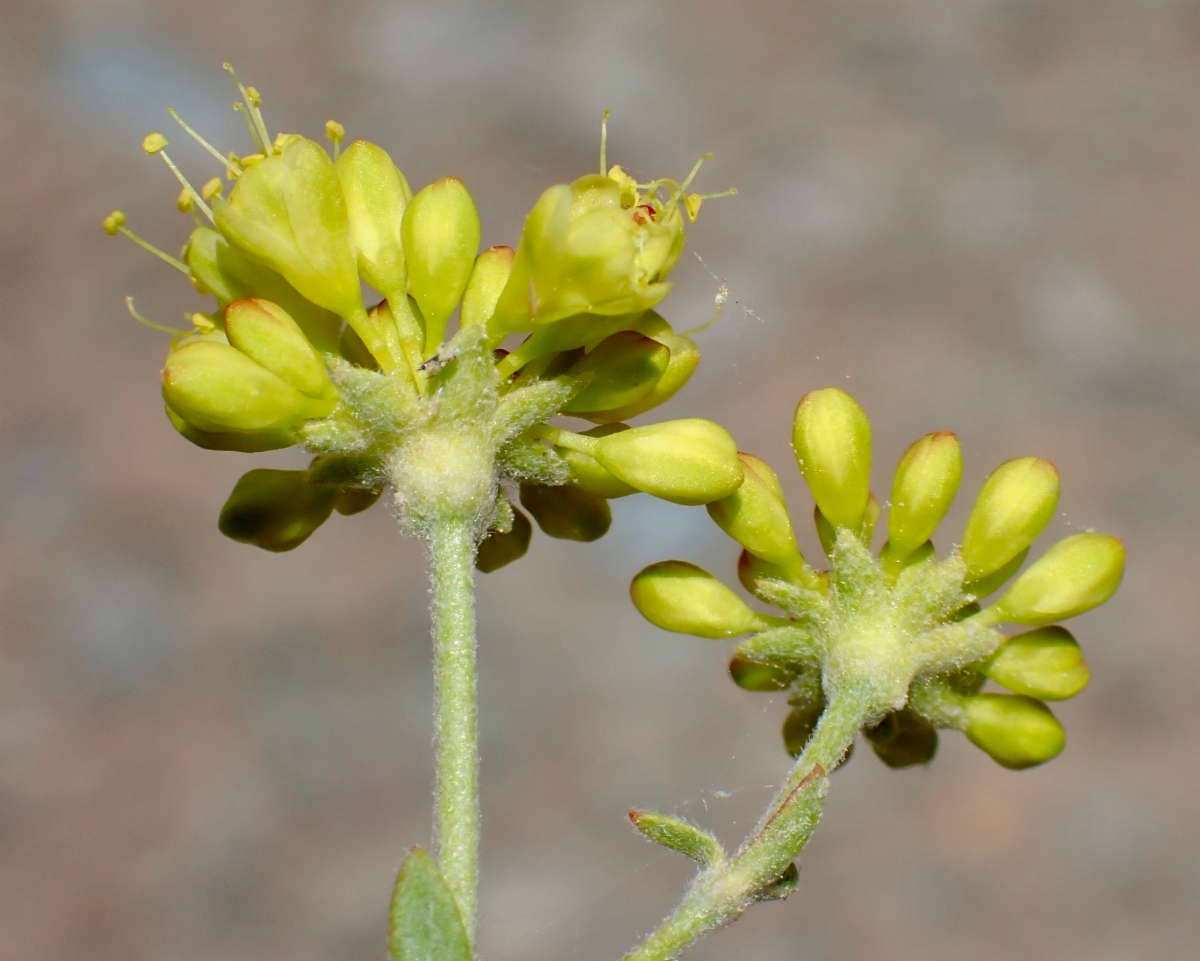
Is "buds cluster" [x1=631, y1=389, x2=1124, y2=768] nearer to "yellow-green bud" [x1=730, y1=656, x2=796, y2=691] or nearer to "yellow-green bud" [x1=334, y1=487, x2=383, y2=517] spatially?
"yellow-green bud" [x1=730, y1=656, x2=796, y2=691]

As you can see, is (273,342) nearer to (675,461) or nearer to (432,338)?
(432,338)

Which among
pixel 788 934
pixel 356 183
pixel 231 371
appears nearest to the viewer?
pixel 231 371

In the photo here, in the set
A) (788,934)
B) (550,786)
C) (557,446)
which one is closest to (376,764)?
(550,786)

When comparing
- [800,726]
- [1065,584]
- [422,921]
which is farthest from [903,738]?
[422,921]

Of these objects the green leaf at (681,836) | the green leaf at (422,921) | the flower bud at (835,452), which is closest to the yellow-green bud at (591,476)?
the flower bud at (835,452)

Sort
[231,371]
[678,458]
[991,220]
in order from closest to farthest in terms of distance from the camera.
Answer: [231,371] < [678,458] < [991,220]

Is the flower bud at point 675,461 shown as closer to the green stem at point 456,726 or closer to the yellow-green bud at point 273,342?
the green stem at point 456,726

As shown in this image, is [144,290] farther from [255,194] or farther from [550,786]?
[255,194]
